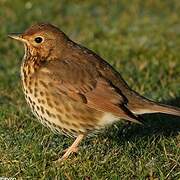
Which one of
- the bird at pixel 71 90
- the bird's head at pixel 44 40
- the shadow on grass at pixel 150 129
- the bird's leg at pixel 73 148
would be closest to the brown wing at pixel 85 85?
the bird at pixel 71 90

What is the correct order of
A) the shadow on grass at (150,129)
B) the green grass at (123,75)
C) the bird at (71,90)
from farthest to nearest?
the shadow on grass at (150,129), the bird at (71,90), the green grass at (123,75)

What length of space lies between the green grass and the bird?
263 mm

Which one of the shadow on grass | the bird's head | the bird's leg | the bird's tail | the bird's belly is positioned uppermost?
the bird's head

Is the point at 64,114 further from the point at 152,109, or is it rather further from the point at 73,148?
the point at 152,109

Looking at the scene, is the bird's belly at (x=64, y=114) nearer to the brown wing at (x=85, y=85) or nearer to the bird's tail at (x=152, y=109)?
the brown wing at (x=85, y=85)

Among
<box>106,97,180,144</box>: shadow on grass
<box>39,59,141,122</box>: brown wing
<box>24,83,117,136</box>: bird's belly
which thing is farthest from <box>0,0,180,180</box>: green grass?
<box>39,59,141,122</box>: brown wing

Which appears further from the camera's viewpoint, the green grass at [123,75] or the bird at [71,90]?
the bird at [71,90]

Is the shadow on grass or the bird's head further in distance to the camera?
the shadow on grass

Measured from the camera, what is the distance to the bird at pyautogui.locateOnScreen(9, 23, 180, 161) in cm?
600

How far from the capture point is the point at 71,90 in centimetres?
604

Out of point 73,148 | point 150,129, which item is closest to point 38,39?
point 73,148

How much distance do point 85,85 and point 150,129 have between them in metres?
1.13

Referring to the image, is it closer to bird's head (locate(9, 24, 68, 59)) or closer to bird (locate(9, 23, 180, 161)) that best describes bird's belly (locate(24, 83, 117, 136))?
bird (locate(9, 23, 180, 161))

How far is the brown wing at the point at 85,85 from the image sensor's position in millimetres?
6027
